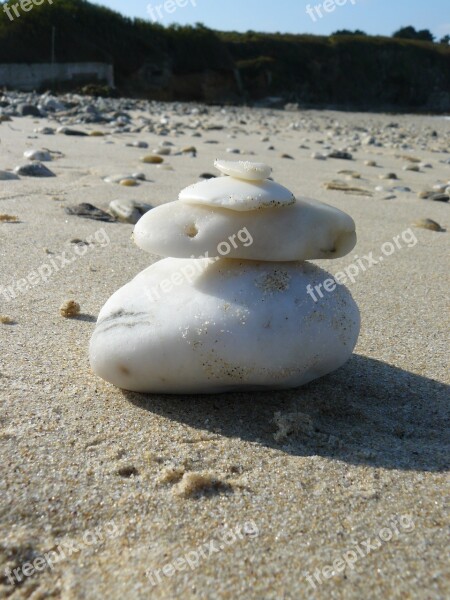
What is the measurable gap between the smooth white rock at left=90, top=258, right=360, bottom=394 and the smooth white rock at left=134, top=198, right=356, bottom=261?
2.6 inches

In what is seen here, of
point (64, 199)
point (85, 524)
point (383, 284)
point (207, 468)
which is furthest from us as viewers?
point (64, 199)

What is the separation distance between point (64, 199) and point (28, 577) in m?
3.20

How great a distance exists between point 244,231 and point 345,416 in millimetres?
542

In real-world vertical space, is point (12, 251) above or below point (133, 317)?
below

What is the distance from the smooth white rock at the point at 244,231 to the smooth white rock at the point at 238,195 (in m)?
0.04

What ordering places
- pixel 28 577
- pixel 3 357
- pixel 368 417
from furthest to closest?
1. pixel 3 357
2. pixel 368 417
3. pixel 28 577

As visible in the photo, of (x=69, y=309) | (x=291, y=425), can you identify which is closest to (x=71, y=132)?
(x=69, y=309)

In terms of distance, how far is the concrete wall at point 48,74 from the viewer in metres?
17.1

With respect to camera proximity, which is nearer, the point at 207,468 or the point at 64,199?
the point at 207,468

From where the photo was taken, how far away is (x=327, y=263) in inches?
124

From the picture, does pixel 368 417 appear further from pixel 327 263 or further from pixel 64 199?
pixel 64 199

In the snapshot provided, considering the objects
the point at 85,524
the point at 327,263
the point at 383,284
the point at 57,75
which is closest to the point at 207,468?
the point at 85,524

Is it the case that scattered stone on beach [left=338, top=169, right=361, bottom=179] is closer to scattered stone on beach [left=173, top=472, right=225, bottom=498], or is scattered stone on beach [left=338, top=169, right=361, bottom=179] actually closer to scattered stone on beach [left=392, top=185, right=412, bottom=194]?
scattered stone on beach [left=392, top=185, right=412, bottom=194]

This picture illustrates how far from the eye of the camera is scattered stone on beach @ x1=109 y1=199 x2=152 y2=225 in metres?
3.59
